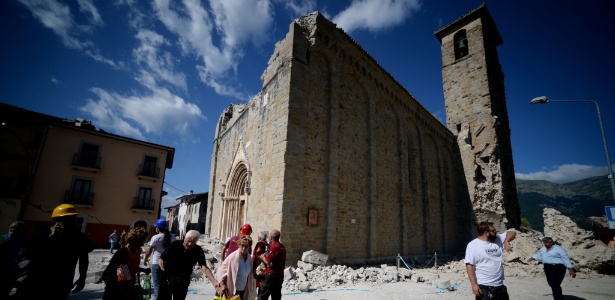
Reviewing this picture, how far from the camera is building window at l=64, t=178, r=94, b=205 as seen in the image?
1652 cm

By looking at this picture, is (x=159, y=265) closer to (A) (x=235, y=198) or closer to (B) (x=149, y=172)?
(A) (x=235, y=198)

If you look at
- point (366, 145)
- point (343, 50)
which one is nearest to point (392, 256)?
point (366, 145)

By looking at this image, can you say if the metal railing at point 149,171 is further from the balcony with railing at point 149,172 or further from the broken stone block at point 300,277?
the broken stone block at point 300,277

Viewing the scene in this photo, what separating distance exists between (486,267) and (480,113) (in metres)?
19.3

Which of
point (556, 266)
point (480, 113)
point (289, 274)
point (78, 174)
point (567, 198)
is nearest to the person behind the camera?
point (556, 266)

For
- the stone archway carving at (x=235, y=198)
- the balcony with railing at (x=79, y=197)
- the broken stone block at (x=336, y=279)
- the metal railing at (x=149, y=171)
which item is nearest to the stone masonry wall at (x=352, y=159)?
the broken stone block at (x=336, y=279)

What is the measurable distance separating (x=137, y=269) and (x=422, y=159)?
15292mm

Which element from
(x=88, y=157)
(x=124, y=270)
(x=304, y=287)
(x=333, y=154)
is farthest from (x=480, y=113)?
(x=88, y=157)

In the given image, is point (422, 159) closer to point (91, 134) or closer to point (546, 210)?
point (546, 210)

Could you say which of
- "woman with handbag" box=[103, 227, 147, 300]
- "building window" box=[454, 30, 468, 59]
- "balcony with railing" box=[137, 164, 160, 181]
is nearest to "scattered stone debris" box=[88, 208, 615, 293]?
"woman with handbag" box=[103, 227, 147, 300]

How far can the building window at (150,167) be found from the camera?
19525 mm

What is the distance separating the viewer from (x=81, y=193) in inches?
667

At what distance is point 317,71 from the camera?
970 centimetres

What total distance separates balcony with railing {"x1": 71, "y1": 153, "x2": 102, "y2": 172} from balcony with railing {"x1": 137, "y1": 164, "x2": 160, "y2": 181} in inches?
98.0
